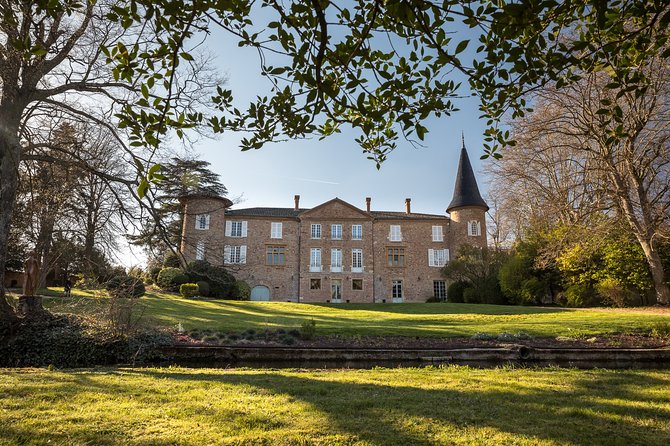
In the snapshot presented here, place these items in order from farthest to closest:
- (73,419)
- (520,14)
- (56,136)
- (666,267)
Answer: (666,267) → (56,136) → (73,419) → (520,14)

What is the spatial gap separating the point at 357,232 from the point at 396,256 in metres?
3.80

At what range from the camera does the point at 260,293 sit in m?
32.8

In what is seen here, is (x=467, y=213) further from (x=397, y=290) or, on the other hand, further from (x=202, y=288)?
(x=202, y=288)

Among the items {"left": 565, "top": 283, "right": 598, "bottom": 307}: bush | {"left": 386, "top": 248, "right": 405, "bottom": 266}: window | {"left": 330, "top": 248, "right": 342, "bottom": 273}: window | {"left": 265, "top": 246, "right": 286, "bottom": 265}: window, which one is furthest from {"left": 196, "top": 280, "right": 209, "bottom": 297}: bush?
{"left": 565, "top": 283, "right": 598, "bottom": 307}: bush

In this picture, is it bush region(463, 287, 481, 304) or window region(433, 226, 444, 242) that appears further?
window region(433, 226, 444, 242)

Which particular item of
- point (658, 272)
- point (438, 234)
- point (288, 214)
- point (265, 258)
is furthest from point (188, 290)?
point (658, 272)

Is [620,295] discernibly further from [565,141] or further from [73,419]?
[73,419]

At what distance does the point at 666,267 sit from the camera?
1995 centimetres

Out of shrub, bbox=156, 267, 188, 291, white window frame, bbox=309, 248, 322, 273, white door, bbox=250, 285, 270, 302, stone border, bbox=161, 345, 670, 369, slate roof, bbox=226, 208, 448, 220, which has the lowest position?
stone border, bbox=161, 345, 670, 369

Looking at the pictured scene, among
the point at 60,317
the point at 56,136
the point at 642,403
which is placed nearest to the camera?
the point at 642,403

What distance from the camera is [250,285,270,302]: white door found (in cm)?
3272

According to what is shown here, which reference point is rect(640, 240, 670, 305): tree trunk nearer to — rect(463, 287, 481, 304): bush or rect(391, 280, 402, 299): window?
rect(463, 287, 481, 304): bush

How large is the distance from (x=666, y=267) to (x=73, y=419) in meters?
24.4

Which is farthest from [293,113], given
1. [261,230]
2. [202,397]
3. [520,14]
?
[261,230]
